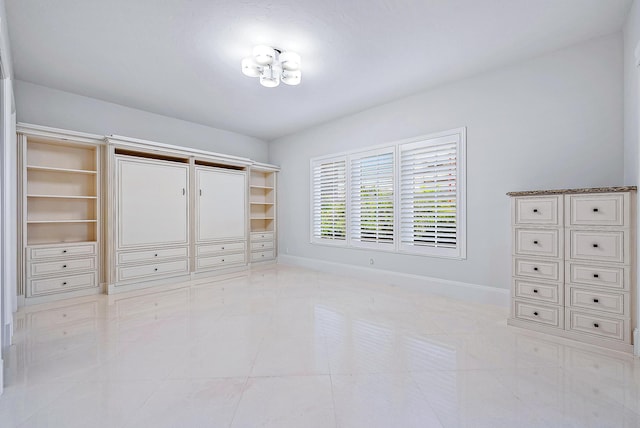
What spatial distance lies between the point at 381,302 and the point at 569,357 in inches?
69.7

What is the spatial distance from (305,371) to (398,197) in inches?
116

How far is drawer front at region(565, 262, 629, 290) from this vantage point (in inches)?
90.4

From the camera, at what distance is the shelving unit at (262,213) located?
607 centimetres

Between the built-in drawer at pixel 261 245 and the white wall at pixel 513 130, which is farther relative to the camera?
the built-in drawer at pixel 261 245

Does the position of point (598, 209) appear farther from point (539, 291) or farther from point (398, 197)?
point (398, 197)

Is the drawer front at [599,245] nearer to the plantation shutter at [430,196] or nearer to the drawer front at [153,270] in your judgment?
the plantation shutter at [430,196]

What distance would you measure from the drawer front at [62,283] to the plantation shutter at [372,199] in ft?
12.6

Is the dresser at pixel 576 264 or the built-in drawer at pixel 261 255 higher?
the dresser at pixel 576 264

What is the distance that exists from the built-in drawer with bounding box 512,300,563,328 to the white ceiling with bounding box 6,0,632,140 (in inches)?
100

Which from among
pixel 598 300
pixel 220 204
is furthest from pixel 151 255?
pixel 598 300

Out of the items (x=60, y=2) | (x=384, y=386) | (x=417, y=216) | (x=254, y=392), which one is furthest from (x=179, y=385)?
(x=417, y=216)

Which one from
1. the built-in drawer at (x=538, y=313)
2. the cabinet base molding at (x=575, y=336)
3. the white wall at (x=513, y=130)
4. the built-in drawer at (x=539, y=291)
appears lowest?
the cabinet base molding at (x=575, y=336)

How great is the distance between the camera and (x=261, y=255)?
6.11 meters

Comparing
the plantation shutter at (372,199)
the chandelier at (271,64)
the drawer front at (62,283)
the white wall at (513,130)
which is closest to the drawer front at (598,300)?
the white wall at (513,130)
